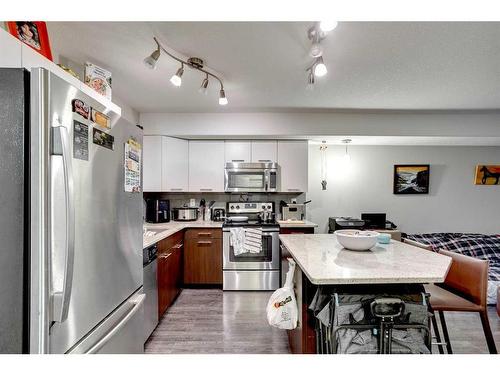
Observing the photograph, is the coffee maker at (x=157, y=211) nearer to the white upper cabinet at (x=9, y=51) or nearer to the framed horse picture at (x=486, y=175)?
the white upper cabinet at (x=9, y=51)

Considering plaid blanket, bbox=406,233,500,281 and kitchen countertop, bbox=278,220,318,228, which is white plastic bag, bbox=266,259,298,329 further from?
plaid blanket, bbox=406,233,500,281

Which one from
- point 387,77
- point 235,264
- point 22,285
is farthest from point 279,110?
point 22,285

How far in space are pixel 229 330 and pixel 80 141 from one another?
2038mm

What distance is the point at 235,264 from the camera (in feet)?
10.5

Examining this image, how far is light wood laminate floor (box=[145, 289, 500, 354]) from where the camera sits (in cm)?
198

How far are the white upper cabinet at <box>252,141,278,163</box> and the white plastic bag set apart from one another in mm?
2076

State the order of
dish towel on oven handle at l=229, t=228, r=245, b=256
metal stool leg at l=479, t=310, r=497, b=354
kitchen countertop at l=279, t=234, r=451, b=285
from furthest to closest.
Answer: dish towel on oven handle at l=229, t=228, r=245, b=256
metal stool leg at l=479, t=310, r=497, b=354
kitchen countertop at l=279, t=234, r=451, b=285

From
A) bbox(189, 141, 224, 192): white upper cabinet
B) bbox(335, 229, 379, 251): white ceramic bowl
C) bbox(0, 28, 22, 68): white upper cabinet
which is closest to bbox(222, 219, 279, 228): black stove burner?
bbox(189, 141, 224, 192): white upper cabinet

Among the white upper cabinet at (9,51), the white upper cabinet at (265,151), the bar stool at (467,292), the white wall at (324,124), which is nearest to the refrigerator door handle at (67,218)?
the white upper cabinet at (9,51)

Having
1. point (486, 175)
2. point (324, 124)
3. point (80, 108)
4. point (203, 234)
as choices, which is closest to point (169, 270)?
point (203, 234)

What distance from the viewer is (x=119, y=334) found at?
116cm

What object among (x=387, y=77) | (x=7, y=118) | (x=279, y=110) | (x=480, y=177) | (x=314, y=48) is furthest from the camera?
(x=480, y=177)
